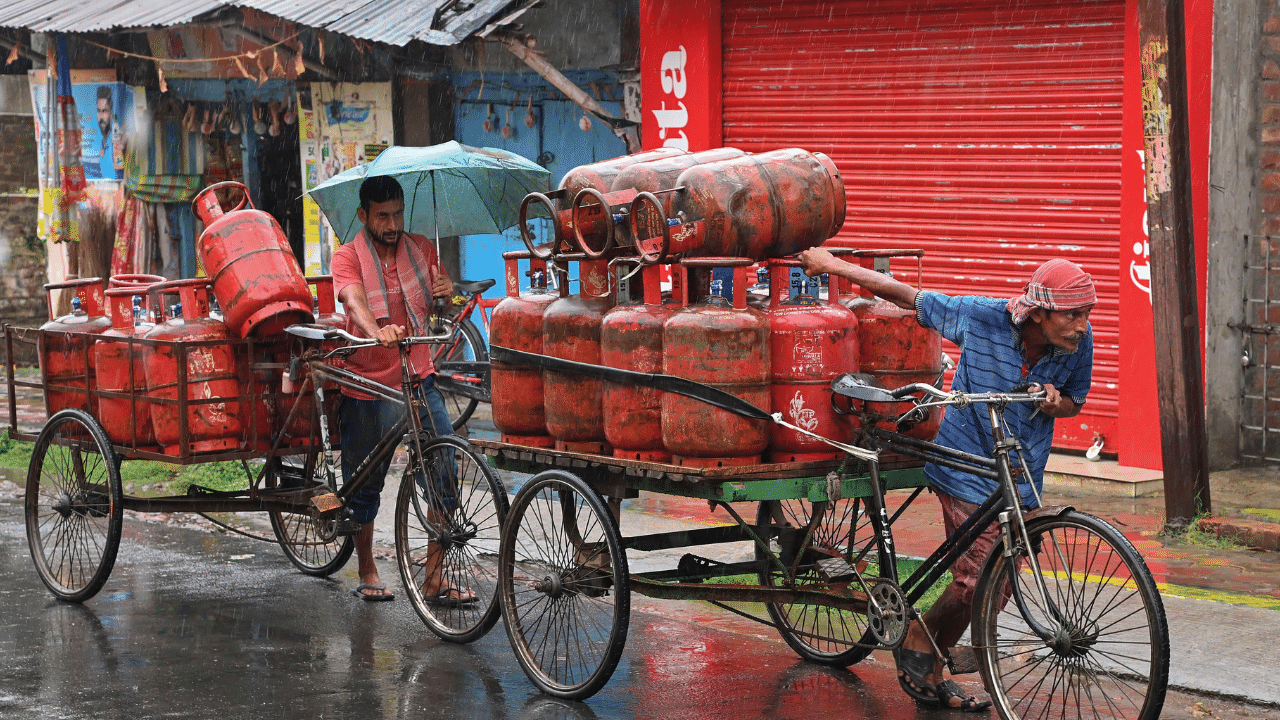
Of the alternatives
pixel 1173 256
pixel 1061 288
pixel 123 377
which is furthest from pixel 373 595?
pixel 1173 256

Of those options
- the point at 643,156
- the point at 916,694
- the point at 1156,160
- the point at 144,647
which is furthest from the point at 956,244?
the point at 144,647

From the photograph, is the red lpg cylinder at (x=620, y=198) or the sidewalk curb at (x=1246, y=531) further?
the sidewalk curb at (x=1246, y=531)

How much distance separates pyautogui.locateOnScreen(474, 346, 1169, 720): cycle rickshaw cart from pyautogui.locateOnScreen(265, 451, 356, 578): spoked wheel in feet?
4.68

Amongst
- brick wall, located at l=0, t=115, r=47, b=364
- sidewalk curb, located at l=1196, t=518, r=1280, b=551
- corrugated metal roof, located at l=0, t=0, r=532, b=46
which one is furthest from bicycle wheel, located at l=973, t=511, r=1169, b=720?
brick wall, located at l=0, t=115, r=47, b=364

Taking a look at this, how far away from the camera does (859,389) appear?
4.95m

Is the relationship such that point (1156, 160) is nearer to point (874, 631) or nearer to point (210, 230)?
point (874, 631)

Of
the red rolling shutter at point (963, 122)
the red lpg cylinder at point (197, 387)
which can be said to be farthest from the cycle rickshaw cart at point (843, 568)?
the red rolling shutter at point (963, 122)

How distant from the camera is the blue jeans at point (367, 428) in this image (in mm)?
6957

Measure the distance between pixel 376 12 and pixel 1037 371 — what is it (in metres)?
8.56

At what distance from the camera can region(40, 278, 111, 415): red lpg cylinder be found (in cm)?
739

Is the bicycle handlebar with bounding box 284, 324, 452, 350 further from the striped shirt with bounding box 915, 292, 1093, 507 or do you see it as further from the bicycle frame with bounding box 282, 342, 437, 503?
the striped shirt with bounding box 915, 292, 1093, 507

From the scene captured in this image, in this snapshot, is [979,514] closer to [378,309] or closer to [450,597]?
[450,597]

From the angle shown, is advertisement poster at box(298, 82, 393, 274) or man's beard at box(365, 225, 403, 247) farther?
advertisement poster at box(298, 82, 393, 274)

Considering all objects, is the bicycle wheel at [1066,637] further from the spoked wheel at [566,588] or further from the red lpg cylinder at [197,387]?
the red lpg cylinder at [197,387]
